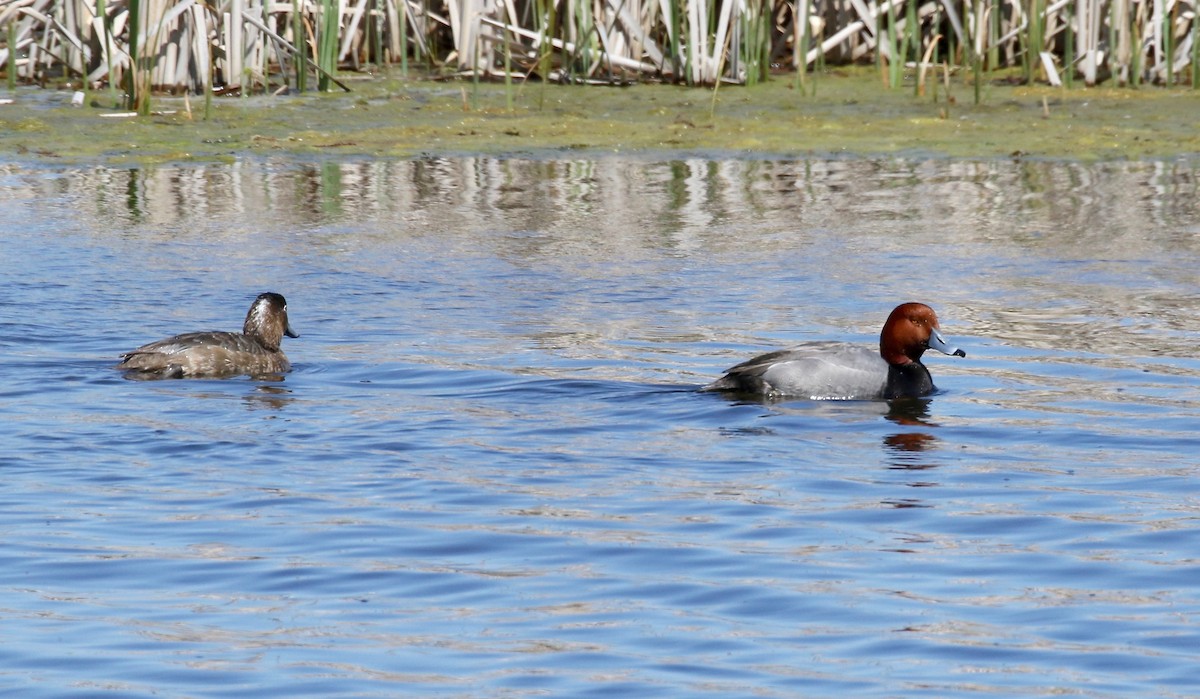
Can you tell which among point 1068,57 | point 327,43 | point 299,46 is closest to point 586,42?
point 327,43

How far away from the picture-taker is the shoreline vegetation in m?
17.3

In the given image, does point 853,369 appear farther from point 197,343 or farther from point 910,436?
point 197,343

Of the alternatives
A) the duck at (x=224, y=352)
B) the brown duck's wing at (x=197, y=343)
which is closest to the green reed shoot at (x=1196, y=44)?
the duck at (x=224, y=352)

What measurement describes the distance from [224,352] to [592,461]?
253 centimetres

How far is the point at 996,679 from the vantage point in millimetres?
4863

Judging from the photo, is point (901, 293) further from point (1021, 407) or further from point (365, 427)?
point (365, 427)

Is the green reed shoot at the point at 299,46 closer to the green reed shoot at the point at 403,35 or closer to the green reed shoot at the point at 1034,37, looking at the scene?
the green reed shoot at the point at 403,35

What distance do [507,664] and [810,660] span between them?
2.57 feet

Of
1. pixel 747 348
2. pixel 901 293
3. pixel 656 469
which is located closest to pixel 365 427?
pixel 656 469

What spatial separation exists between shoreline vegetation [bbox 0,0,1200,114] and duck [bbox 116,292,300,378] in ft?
24.6

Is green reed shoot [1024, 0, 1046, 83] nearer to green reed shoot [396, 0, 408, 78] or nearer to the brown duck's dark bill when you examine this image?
green reed shoot [396, 0, 408, 78]

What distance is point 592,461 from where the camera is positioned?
24.2ft

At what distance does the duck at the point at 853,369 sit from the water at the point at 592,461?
0.38 ft

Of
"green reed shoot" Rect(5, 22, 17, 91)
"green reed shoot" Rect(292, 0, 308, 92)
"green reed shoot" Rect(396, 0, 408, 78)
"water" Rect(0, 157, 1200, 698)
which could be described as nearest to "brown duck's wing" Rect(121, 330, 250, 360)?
"water" Rect(0, 157, 1200, 698)
